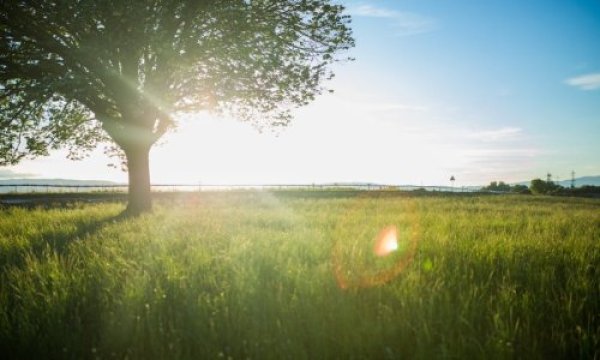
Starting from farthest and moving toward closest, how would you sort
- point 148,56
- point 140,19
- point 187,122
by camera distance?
point 187,122 < point 148,56 < point 140,19

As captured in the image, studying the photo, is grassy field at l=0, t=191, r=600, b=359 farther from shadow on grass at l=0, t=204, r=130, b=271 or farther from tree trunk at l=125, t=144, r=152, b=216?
tree trunk at l=125, t=144, r=152, b=216

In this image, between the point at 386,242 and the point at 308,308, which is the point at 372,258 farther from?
the point at 308,308

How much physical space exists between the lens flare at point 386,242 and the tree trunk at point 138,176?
37.1 feet

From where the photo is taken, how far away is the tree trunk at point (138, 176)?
16041mm

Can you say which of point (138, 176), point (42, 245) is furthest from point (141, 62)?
point (42, 245)

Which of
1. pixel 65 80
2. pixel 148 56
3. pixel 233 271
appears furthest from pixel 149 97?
pixel 233 271

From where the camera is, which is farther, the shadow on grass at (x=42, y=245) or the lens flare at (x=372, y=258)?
the shadow on grass at (x=42, y=245)

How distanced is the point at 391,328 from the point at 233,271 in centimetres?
224

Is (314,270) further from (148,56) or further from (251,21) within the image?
(148,56)

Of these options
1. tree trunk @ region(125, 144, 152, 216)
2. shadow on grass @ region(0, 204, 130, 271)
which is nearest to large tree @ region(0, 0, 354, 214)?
tree trunk @ region(125, 144, 152, 216)

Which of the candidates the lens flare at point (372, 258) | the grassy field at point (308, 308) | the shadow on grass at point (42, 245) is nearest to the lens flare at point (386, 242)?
the lens flare at point (372, 258)

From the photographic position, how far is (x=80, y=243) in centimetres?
670

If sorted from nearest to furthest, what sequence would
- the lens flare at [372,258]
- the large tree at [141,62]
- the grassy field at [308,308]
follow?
the grassy field at [308,308] → the lens flare at [372,258] → the large tree at [141,62]

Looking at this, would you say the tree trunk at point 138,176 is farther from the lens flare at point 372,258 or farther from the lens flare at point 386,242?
the lens flare at point 386,242
